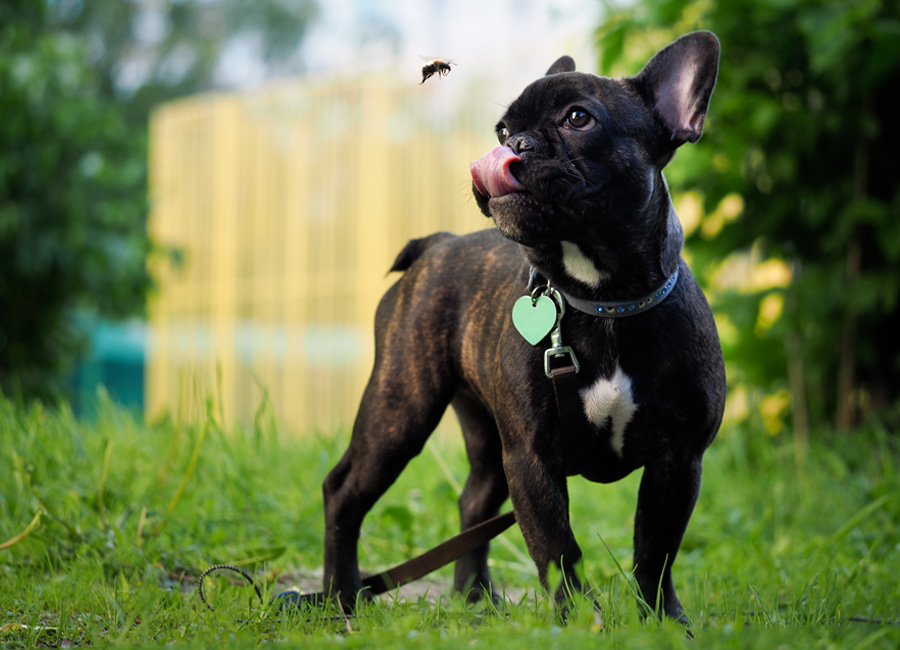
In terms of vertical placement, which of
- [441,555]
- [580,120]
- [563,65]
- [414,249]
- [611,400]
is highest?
[563,65]

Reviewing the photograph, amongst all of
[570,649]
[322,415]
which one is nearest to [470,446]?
[570,649]

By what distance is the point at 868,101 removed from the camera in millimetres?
5035

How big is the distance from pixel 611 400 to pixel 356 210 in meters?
8.38

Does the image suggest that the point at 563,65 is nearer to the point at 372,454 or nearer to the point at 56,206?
the point at 372,454

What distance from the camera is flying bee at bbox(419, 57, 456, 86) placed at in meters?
2.44

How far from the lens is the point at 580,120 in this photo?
2227mm

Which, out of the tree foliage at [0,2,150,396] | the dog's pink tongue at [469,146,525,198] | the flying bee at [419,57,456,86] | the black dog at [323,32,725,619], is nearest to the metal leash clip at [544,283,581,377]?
the black dog at [323,32,725,619]

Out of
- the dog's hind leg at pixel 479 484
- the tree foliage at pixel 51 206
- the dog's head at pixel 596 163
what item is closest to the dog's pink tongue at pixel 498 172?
the dog's head at pixel 596 163

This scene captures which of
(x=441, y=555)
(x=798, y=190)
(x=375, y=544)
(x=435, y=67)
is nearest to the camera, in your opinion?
(x=435, y=67)

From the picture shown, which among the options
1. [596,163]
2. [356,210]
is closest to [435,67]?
[596,163]

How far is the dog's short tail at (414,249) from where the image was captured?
10.4 feet

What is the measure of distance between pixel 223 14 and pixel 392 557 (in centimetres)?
2103

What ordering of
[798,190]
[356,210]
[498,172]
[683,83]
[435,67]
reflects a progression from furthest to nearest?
[356,210] → [798,190] → [435,67] → [683,83] → [498,172]

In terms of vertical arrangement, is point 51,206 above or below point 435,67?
below
